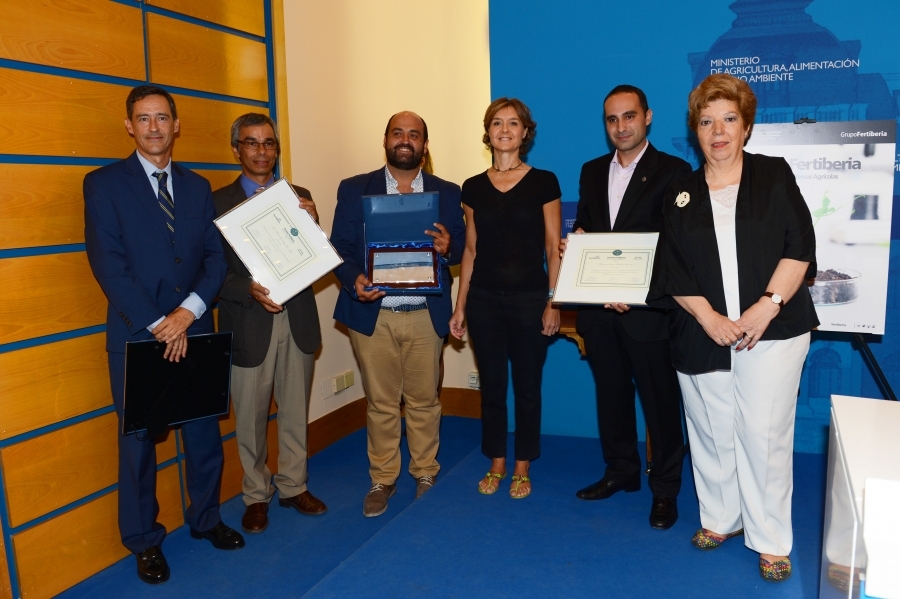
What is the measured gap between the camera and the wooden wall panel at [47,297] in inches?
104

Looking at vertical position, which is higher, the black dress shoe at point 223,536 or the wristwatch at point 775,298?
the wristwatch at point 775,298

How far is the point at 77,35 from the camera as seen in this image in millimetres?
2801

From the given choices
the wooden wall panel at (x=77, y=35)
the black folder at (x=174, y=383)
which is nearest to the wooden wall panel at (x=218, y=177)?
the wooden wall panel at (x=77, y=35)

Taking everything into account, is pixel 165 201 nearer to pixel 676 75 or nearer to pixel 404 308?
pixel 404 308

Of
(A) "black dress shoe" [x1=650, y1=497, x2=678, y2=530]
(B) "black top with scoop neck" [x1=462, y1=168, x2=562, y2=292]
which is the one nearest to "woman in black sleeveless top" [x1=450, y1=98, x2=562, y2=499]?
(B) "black top with scoop neck" [x1=462, y1=168, x2=562, y2=292]

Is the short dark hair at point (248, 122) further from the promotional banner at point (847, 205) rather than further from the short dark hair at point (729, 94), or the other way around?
the promotional banner at point (847, 205)

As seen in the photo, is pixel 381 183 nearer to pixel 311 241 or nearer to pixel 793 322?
pixel 311 241

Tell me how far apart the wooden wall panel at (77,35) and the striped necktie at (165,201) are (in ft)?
1.69

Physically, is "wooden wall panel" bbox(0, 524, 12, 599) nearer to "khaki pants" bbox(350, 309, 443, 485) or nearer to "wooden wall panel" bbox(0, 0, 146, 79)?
"khaki pants" bbox(350, 309, 443, 485)

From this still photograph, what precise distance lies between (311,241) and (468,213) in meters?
0.77

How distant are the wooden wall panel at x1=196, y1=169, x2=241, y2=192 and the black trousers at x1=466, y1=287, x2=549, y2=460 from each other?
4.56ft

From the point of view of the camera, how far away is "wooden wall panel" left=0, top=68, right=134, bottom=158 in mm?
2604

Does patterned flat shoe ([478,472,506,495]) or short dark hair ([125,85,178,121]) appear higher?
short dark hair ([125,85,178,121])

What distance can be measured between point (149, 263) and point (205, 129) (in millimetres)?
946
